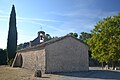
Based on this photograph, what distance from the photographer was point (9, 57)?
46.3 m

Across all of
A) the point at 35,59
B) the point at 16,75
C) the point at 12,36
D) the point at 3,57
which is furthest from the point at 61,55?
the point at 3,57

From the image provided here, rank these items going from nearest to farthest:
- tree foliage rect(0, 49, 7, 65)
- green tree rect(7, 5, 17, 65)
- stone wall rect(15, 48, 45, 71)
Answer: stone wall rect(15, 48, 45, 71)
green tree rect(7, 5, 17, 65)
tree foliage rect(0, 49, 7, 65)

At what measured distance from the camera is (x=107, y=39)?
31922 millimetres

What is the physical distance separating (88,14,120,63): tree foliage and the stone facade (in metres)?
5.18

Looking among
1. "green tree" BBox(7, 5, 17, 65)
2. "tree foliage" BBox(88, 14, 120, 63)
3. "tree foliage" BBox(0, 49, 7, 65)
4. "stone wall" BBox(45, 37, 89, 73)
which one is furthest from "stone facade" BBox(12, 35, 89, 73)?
"tree foliage" BBox(0, 49, 7, 65)

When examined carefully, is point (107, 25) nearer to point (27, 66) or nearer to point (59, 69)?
point (59, 69)

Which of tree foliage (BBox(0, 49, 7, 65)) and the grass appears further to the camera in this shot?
tree foliage (BBox(0, 49, 7, 65))

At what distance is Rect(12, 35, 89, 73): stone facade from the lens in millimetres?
25297

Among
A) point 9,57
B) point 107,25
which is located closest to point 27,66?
point 9,57

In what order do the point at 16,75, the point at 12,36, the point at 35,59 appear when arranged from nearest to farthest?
the point at 16,75 < the point at 35,59 < the point at 12,36

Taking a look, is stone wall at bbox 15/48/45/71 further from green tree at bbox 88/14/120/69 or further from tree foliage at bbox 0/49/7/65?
tree foliage at bbox 0/49/7/65

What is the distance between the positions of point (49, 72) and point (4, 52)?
28.4m

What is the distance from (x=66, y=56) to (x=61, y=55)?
0.85 meters

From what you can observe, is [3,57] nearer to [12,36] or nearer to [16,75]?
[12,36]
